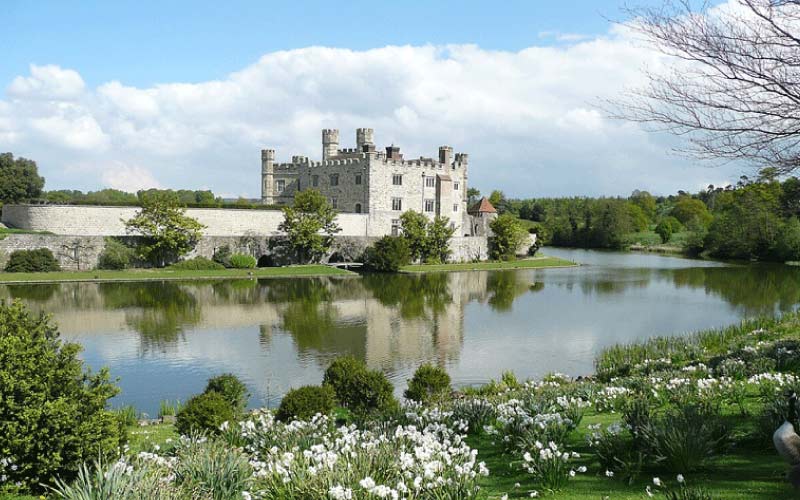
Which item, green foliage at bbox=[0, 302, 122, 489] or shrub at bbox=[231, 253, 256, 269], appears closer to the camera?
green foliage at bbox=[0, 302, 122, 489]

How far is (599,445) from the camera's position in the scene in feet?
22.7

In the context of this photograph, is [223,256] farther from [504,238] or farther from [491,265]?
[504,238]

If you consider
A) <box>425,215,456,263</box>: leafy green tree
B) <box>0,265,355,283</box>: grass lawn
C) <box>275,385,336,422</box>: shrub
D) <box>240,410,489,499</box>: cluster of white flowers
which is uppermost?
<box>425,215,456,263</box>: leafy green tree

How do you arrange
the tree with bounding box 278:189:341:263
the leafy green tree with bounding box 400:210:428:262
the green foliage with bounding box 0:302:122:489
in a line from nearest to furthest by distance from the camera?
A: the green foliage with bounding box 0:302:122:489 → the tree with bounding box 278:189:341:263 → the leafy green tree with bounding box 400:210:428:262

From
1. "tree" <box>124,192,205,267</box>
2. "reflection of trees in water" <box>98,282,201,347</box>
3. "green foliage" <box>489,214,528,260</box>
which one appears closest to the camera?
"reflection of trees in water" <box>98,282,201,347</box>

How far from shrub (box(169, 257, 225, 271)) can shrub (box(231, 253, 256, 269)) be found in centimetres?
125

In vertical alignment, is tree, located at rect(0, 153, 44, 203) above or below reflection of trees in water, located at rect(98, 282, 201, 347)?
above

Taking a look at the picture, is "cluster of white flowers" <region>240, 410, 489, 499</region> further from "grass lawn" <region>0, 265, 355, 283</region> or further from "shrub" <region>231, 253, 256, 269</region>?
"shrub" <region>231, 253, 256, 269</region>

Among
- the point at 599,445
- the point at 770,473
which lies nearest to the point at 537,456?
the point at 599,445

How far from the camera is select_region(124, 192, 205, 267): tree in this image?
1668 inches

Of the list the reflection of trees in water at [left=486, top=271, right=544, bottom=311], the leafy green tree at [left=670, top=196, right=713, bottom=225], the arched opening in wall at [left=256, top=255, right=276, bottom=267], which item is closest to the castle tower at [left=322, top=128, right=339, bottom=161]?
→ the arched opening in wall at [left=256, top=255, right=276, bottom=267]

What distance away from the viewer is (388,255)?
46.1m

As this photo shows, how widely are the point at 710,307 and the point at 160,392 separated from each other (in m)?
25.7

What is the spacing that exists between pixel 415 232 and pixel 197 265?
17.7 m
